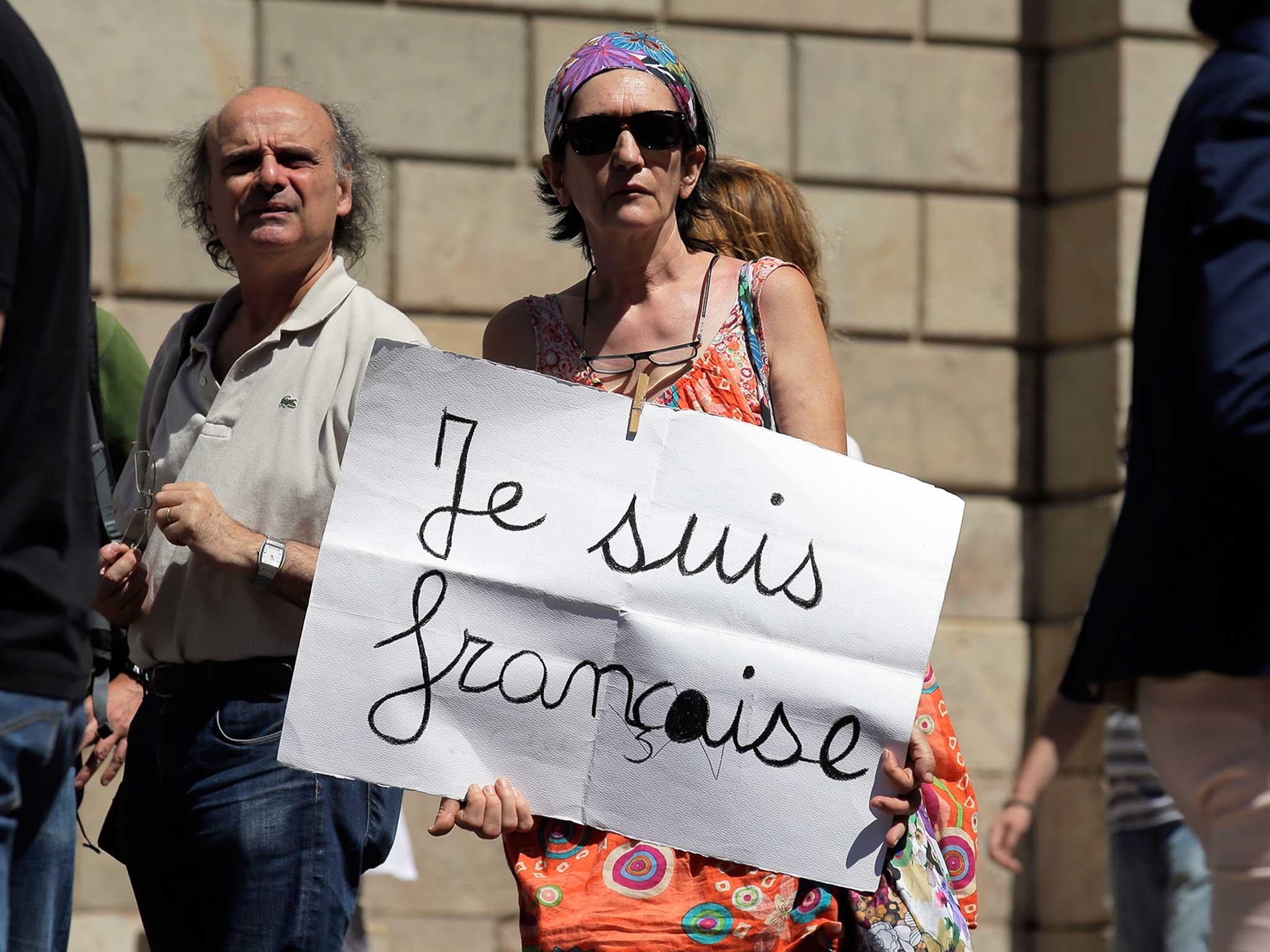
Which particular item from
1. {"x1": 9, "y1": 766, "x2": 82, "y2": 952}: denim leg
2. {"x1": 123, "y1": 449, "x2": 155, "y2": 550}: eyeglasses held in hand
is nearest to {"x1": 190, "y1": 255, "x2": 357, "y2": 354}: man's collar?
{"x1": 123, "y1": 449, "x2": 155, "y2": 550}: eyeglasses held in hand

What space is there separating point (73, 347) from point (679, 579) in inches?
37.6

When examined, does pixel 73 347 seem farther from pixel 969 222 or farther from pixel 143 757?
pixel 969 222

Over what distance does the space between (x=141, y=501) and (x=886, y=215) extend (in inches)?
152

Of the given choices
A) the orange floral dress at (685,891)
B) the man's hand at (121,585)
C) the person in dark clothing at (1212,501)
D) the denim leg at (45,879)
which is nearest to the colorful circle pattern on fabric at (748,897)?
the orange floral dress at (685,891)

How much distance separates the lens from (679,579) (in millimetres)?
2801

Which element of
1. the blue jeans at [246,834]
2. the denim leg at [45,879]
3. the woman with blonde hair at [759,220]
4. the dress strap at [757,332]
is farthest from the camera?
the woman with blonde hair at [759,220]

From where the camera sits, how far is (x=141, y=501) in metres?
3.15

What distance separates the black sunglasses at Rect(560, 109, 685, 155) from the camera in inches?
117

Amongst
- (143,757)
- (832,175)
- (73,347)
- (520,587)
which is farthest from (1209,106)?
(832,175)

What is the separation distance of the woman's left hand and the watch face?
0.96m

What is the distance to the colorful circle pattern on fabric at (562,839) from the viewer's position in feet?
9.32

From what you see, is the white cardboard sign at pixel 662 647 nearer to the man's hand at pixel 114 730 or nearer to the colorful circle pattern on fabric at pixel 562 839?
the colorful circle pattern on fabric at pixel 562 839

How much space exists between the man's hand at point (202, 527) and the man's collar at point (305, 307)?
0.36 m

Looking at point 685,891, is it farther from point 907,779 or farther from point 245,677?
point 245,677
